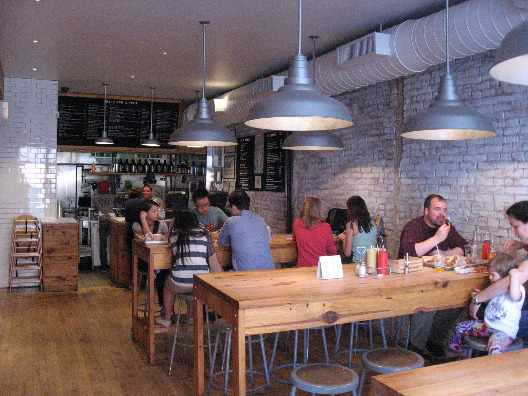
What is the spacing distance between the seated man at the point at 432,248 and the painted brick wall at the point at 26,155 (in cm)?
576

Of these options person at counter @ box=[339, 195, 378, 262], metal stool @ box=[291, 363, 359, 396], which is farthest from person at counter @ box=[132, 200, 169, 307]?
metal stool @ box=[291, 363, 359, 396]

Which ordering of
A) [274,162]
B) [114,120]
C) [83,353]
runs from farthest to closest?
[114,120]
[274,162]
[83,353]

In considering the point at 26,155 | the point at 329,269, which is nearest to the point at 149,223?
the point at 26,155

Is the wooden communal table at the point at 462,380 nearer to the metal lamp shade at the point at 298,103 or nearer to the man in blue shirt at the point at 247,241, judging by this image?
the metal lamp shade at the point at 298,103

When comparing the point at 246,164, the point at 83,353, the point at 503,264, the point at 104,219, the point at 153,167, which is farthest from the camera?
the point at 153,167

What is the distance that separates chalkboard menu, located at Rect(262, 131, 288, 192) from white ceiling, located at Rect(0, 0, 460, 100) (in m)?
1.01

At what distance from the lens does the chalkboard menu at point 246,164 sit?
914 cm

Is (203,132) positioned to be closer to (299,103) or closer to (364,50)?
(364,50)

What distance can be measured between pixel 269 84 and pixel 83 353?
381cm

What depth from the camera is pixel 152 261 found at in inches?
184

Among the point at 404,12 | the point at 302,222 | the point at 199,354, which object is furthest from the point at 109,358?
the point at 404,12

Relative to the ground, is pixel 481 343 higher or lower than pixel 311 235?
lower

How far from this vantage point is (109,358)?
4.78 metres

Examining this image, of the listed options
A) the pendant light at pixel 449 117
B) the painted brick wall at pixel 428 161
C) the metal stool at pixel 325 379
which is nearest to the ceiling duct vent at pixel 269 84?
the painted brick wall at pixel 428 161
